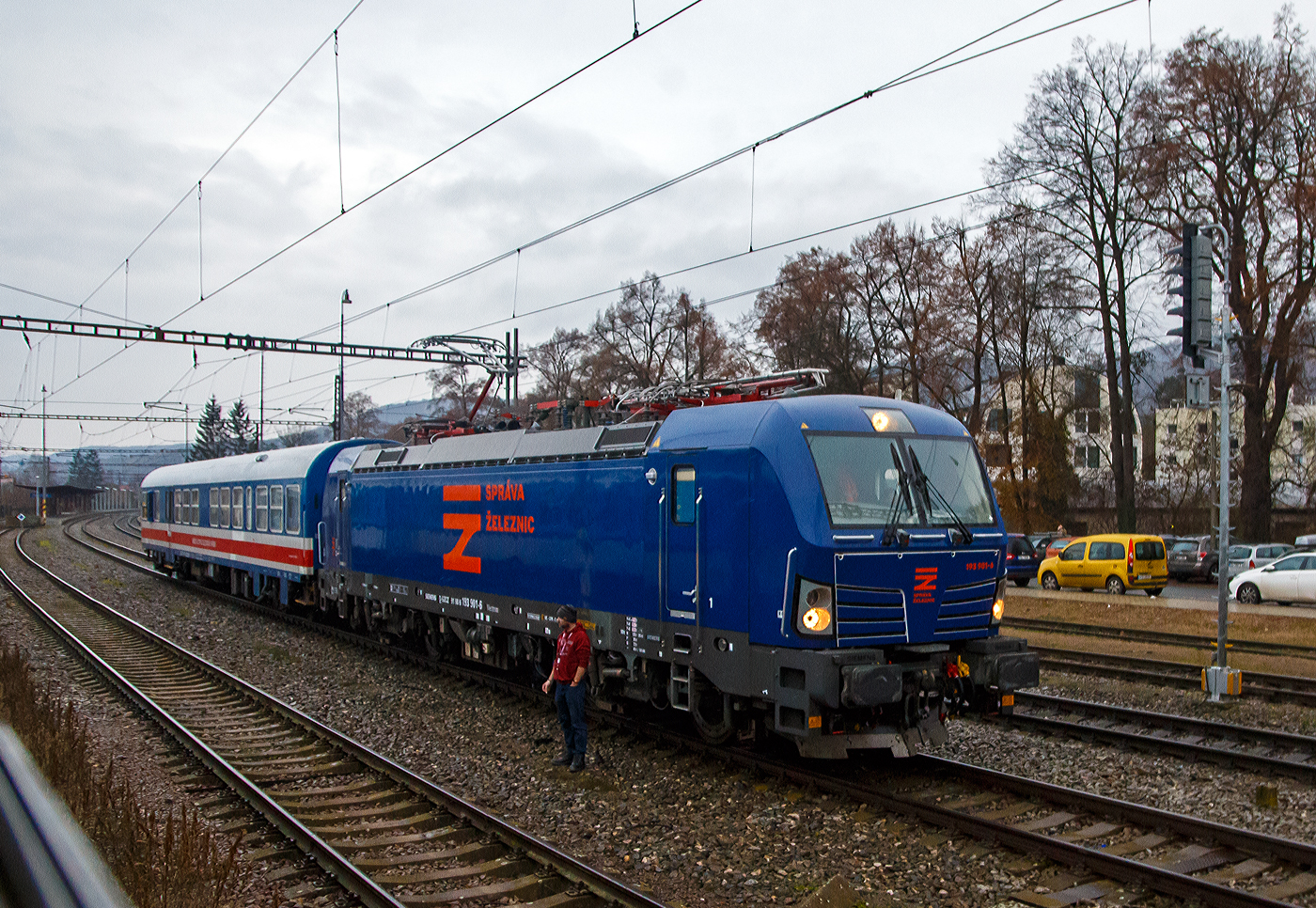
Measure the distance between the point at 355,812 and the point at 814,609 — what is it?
422 cm

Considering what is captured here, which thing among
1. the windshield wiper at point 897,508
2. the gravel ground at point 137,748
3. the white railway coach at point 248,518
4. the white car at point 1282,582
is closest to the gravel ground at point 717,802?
the gravel ground at point 137,748

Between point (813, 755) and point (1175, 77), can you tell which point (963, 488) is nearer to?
point (813, 755)

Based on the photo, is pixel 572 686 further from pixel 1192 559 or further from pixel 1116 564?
pixel 1192 559

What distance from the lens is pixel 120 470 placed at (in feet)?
568

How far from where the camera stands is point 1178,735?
10.7 metres

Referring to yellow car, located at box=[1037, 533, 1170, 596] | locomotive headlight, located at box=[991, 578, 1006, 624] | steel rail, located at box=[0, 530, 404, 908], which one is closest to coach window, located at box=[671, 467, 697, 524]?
locomotive headlight, located at box=[991, 578, 1006, 624]

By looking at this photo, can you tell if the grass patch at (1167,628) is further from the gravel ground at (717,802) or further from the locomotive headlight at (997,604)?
the locomotive headlight at (997,604)

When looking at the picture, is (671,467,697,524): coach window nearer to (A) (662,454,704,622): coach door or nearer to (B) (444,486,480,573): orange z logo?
(A) (662,454,704,622): coach door

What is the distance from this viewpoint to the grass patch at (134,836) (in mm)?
5773

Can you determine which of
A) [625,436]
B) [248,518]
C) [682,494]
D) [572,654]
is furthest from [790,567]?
[248,518]

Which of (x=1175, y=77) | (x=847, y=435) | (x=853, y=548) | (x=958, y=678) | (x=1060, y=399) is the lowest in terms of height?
(x=958, y=678)

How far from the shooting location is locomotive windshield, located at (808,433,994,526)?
27.8ft

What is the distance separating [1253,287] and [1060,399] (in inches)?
361

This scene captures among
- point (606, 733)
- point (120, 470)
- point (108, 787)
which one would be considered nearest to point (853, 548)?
point (606, 733)
